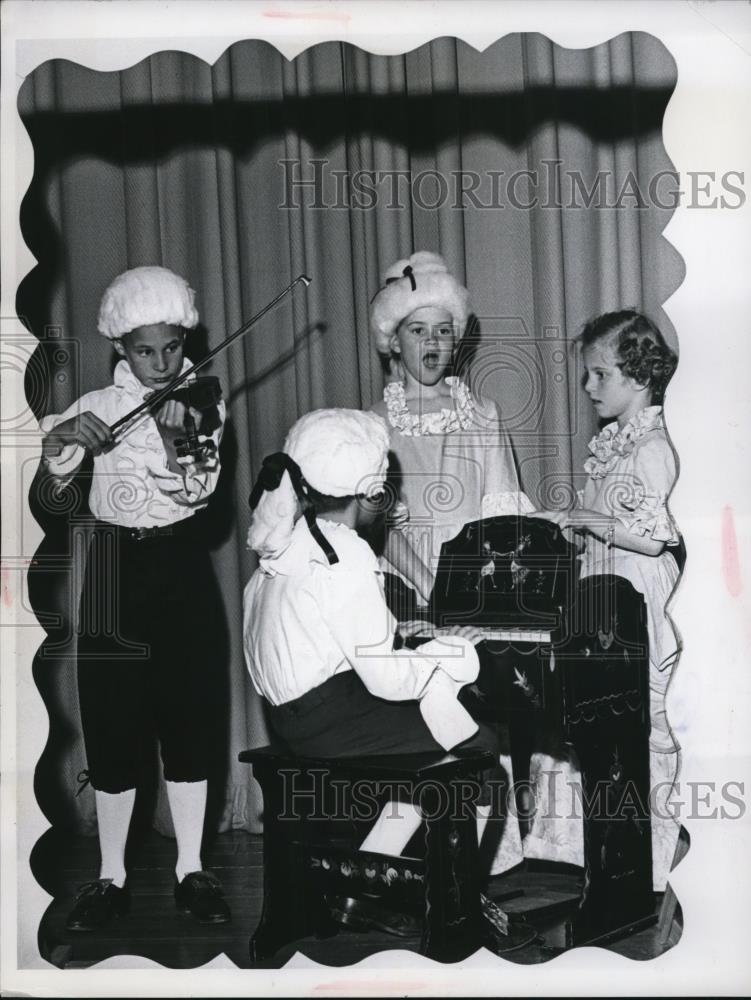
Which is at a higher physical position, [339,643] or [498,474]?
[498,474]

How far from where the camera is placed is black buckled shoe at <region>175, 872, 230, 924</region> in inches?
120

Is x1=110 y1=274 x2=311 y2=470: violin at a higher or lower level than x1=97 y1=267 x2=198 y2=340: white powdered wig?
lower

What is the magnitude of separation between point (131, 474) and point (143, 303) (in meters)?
0.43

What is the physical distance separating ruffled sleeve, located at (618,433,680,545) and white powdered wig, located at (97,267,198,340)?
1.19m

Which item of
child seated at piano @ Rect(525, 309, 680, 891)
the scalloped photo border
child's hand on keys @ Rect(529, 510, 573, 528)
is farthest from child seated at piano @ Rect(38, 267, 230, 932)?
child seated at piano @ Rect(525, 309, 680, 891)

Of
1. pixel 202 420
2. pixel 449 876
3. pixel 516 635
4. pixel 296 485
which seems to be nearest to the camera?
pixel 449 876

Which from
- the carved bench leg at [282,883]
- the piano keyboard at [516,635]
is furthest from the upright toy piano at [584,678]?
the carved bench leg at [282,883]

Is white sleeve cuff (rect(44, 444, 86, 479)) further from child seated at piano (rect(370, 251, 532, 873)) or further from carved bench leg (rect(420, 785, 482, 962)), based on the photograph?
carved bench leg (rect(420, 785, 482, 962))

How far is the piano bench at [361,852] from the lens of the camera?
281 centimetres

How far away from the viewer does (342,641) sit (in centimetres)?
287

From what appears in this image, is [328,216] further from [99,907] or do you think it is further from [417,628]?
[99,907]

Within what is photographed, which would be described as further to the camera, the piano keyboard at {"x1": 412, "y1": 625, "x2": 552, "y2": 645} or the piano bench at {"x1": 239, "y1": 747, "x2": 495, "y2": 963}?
the piano keyboard at {"x1": 412, "y1": 625, "x2": 552, "y2": 645}

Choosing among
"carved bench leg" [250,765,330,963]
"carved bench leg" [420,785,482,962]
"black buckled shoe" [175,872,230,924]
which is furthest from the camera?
"black buckled shoe" [175,872,230,924]

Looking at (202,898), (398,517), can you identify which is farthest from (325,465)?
(202,898)
